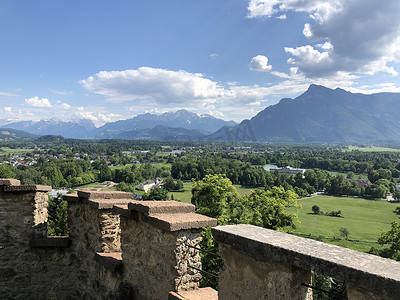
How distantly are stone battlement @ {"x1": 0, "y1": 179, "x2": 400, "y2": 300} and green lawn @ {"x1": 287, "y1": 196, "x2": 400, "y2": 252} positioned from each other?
32.6m

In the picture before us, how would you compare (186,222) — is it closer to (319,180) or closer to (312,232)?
(312,232)

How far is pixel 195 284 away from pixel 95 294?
126 inches

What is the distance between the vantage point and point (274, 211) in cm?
2177

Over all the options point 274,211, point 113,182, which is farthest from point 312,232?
point 113,182

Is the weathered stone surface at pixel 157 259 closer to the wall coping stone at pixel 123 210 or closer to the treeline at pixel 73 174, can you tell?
the wall coping stone at pixel 123 210

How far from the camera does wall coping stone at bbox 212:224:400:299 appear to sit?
81.4 inches

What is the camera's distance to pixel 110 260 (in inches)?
231

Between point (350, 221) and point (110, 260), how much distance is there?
61401mm

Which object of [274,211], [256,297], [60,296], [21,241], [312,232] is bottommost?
[312,232]

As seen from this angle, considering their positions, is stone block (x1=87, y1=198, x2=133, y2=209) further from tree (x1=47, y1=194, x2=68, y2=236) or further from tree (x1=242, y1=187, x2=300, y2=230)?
tree (x1=47, y1=194, x2=68, y2=236)

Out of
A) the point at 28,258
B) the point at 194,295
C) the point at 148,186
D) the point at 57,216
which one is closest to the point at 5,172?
the point at 57,216

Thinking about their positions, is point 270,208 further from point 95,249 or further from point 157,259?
point 157,259

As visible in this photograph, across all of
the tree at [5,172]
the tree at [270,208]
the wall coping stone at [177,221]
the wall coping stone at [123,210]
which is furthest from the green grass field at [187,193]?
the wall coping stone at [177,221]

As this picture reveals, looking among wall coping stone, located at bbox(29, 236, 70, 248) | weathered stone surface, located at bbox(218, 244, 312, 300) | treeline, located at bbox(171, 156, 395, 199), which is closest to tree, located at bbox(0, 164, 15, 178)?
wall coping stone, located at bbox(29, 236, 70, 248)
